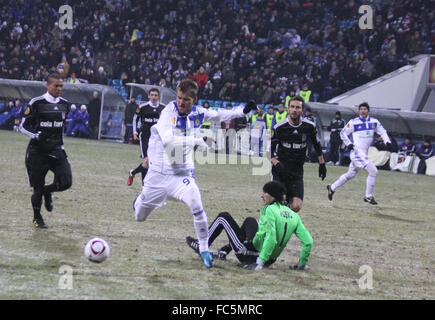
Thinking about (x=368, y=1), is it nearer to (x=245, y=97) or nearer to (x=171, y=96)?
(x=245, y=97)

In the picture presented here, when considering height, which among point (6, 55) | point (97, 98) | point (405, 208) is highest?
point (6, 55)

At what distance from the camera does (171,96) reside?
1251 inches

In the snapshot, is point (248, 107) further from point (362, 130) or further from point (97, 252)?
point (362, 130)

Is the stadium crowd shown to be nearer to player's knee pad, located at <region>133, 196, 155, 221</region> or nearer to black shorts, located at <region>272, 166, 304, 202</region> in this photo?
black shorts, located at <region>272, 166, 304, 202</region>

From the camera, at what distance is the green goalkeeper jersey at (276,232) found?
8555mm

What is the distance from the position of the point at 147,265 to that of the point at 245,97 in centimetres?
2363

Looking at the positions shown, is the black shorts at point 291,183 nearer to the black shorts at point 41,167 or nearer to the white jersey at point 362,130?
the black shorts at point 41,167

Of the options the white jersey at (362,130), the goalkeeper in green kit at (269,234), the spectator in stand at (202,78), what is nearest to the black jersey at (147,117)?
the white jersey at (362,130)

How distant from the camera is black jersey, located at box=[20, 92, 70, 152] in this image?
11.0 metres

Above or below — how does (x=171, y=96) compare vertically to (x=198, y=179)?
above

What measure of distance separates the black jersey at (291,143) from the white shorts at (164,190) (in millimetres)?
2638

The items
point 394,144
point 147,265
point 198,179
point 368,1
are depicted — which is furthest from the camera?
point 368,1
